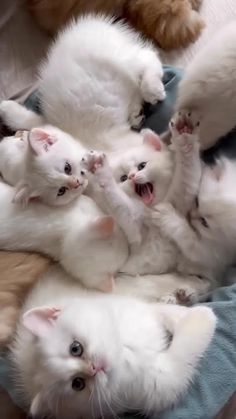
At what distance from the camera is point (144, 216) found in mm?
1419

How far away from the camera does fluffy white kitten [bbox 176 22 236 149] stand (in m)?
1.35

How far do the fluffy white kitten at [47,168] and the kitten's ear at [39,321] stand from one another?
309mm

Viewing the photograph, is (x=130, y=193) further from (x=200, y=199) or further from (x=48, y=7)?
(x=48, y=7)

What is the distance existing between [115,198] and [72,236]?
132mm

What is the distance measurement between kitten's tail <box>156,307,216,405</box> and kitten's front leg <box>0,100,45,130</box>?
0.66 m

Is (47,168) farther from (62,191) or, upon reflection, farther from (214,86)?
(214,86)

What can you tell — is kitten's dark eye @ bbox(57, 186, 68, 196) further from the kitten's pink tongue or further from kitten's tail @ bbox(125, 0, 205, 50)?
kitten's tail @ bbox(125, 0, 205, 50)

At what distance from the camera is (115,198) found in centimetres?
139

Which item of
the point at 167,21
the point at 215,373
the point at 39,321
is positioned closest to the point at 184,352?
the point at 215,373

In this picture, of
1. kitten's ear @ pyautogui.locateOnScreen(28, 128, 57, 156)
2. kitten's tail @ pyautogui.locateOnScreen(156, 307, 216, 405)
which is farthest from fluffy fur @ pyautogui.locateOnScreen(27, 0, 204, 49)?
kitten's tail @ pyautogui.locateOnScreen(156, 307, 216, 405)

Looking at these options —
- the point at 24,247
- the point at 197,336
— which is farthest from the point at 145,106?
the point at 197,336

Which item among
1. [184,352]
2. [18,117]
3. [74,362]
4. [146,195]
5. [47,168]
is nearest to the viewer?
[74,362]

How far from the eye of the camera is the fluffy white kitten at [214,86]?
1.35 meters

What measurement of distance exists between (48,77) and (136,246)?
19.5 inches
